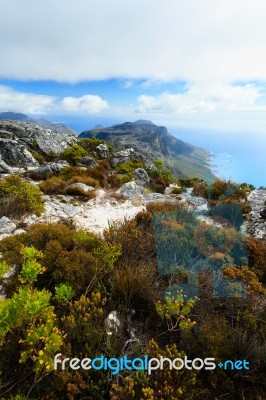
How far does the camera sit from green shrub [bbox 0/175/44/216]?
894 cm

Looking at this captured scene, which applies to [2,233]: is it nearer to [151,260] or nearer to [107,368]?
[151,260]

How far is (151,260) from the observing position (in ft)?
18.8

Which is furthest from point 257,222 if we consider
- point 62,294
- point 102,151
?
point 102,151

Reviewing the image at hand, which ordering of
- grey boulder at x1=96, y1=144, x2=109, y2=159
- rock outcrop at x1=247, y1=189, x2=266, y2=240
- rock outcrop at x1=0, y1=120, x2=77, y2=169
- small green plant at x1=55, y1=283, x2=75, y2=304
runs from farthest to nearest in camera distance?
1. grey boulder at x1=96, y1=144, x2=109, y2=159
2. rock outcrop at x1=0, y1=120, x2=77, y2=169
3. rock outcrop at x1=247, y1=189, x2=266, y2=240
4. small green plant at x1=55, y1=283, x2=75, y2=304

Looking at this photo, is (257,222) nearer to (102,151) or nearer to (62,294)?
(62,294)

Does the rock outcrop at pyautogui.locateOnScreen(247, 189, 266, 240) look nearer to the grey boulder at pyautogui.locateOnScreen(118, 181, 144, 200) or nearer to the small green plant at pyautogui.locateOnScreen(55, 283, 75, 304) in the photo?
the grey boulder at pyautogui.locateOnScreen(118, 181, 144, 200)

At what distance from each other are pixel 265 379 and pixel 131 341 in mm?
1946

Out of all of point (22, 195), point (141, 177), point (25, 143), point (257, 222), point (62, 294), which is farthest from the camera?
point (25, 143)

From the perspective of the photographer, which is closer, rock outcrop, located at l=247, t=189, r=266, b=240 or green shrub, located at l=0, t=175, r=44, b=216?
rock outcrop, located at l=247, t=189, r=266, b=240

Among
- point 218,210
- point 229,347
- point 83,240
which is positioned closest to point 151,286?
point 229,347

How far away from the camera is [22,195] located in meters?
9.32

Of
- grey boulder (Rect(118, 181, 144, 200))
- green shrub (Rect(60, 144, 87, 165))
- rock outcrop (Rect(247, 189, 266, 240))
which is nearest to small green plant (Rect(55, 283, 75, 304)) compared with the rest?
rock outcrop (Rect(247, 189, 266, 240))

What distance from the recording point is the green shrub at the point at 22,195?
8.94 m

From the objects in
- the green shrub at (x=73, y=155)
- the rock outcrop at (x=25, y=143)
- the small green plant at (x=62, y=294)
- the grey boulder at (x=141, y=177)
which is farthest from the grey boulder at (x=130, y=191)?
the small green plant at (x=62, y=294)
